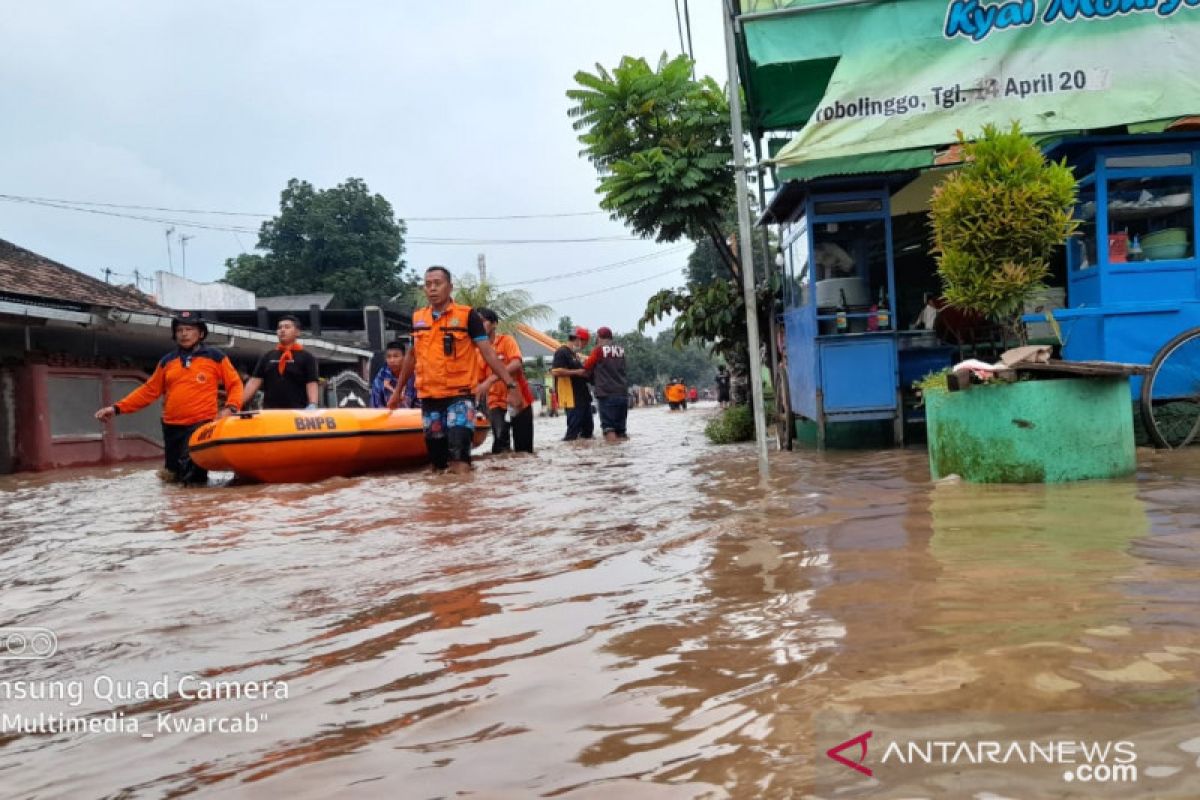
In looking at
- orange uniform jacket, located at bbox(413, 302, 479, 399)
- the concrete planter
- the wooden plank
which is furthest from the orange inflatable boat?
the wooden plank

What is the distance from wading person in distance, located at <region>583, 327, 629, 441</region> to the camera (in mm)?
13461

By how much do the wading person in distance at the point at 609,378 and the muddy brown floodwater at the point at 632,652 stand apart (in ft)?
28.4

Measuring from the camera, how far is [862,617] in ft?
8.32

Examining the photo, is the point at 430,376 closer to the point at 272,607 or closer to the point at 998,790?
the point at 272,607

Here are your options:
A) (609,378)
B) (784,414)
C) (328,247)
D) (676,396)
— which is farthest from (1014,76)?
(328,247)

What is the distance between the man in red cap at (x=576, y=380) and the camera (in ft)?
45.0

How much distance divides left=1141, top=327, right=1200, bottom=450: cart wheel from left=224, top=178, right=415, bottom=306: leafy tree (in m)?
42.2

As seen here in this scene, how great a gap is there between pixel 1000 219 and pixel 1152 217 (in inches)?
102

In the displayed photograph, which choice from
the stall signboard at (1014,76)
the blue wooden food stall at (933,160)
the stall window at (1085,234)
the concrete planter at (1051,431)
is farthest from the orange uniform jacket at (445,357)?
the stall window at (1085,234)

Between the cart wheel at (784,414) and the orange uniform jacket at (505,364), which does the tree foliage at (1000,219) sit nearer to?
the cart wheel at (784,414)

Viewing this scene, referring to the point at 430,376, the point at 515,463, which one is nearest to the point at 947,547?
the point at 430,376

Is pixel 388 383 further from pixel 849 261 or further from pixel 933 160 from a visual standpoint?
pixel 933 160

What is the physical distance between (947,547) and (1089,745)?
1.76 meters

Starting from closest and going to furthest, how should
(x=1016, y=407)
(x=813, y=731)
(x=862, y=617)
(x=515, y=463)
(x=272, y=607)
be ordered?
(x=813, y=731) < (x=862, y=617) < (x=272, y=607) < (x=1016, y=407) < (x=515, y=463)
